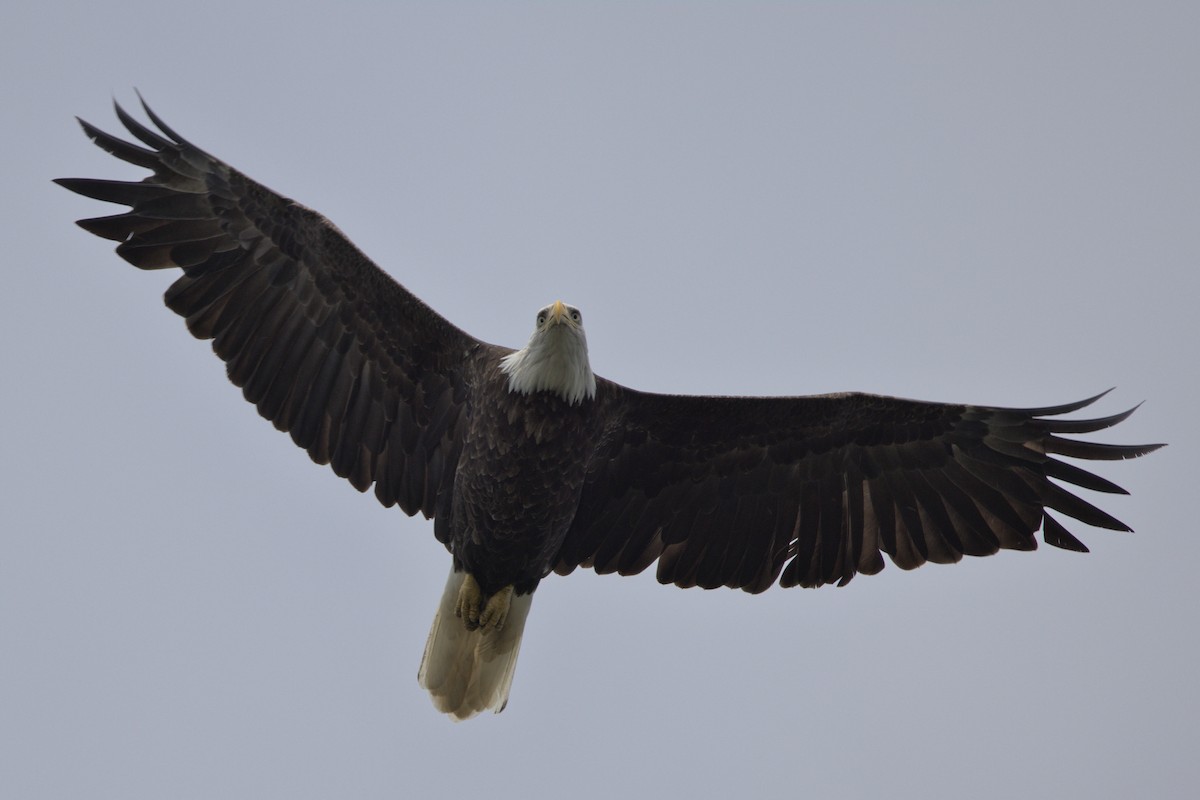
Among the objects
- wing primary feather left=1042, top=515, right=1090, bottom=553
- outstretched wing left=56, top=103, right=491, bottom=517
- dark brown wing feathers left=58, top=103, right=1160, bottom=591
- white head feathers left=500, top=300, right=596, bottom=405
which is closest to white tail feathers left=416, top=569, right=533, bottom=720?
dark brown wing feathers left=58, top=103, right=1160, bottom=591

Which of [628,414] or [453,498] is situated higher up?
[628,414]

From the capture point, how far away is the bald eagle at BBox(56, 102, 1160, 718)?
373 inches

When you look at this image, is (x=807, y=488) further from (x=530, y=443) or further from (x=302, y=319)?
(x=302, y=319)

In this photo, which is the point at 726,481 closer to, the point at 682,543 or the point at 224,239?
the point at 682,543

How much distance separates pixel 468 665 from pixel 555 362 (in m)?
2.35

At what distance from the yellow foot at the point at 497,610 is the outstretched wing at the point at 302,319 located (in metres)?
0.71

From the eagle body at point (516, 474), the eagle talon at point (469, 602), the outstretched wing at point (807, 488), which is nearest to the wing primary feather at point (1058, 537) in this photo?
the outstretched wing at point (807, 488)

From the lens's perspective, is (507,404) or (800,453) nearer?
(507,404)

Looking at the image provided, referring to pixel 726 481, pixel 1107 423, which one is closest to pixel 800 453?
pixel 726 481

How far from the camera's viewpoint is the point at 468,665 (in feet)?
34.3

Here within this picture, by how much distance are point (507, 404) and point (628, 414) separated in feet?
3.00

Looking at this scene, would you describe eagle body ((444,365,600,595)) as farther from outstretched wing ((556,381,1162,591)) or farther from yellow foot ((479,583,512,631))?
outstretched wing ((556,381,1162,591))

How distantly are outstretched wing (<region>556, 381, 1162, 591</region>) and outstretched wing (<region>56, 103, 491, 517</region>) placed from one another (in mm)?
1112

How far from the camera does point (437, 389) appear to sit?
993 centimetres
